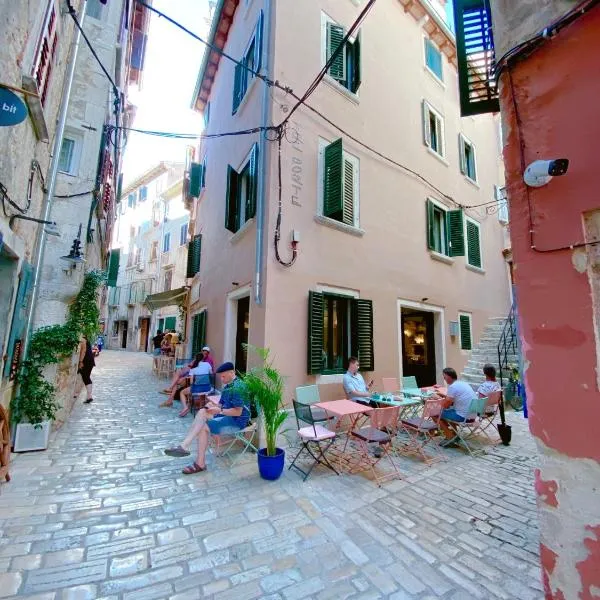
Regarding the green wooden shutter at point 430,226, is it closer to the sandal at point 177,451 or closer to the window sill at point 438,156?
the window sill at point 438,156

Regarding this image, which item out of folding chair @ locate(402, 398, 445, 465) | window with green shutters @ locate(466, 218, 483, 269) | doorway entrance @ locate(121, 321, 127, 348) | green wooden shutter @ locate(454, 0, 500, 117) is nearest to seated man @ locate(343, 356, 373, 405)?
folding chair @ locate(402, 398, 445, 465)

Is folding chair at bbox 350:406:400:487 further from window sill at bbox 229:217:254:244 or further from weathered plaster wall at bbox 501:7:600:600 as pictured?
window sill at bbox 229:217:254:244

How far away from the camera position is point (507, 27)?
8.50 ft

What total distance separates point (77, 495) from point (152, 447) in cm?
159

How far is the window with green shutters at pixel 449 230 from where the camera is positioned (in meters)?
9.67

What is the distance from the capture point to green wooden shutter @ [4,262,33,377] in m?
4.37

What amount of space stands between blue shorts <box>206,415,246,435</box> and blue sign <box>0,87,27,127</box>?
394cm

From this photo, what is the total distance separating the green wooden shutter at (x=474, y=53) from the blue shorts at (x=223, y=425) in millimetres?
5100

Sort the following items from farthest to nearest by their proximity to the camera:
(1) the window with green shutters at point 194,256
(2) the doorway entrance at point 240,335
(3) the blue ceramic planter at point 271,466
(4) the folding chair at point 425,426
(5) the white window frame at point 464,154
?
(1) the window with green shutters at point 194,256 → (5) the white window frame at point 464,154 → (2) the doorway entrance at point 240,335 → (4) the folding chair at point 425,426 → (3) the blue ceramic planter at point 271,466

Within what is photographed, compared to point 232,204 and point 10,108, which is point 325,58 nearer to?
point 232,204

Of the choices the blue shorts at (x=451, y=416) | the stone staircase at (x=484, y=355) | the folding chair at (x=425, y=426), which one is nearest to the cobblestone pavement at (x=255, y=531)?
the folding chair at (x=425, y=426)

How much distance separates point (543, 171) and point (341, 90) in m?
6.45

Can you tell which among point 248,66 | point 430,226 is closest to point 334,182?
point 430,226

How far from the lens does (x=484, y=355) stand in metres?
9.90
